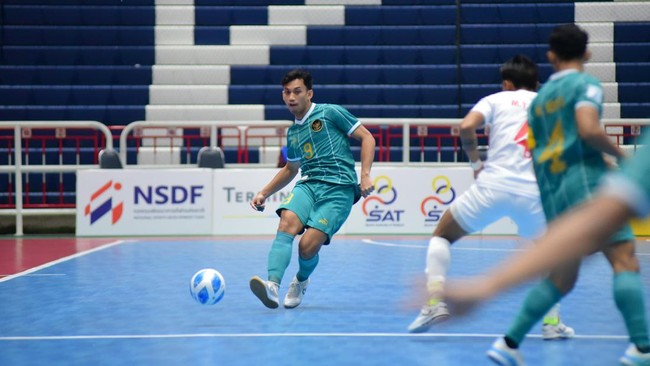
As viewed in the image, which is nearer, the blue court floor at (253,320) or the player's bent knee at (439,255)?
the blue court floor at (253,320)

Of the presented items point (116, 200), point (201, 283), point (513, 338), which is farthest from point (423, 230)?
point (513, 338)

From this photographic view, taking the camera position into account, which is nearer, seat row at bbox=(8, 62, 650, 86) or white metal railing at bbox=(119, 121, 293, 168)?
white metal railing at bbox=(119, 121, 293, 168)

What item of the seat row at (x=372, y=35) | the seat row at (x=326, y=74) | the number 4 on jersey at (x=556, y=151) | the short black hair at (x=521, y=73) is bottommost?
the number 4 on jersey at (x=556, y=151)

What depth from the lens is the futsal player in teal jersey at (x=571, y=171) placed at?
4020mm

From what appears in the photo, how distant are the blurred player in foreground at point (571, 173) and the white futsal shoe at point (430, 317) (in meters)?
0.85

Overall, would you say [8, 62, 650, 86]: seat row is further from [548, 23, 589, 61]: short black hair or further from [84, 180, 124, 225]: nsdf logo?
[548, 23, 589, 61]: short black hair

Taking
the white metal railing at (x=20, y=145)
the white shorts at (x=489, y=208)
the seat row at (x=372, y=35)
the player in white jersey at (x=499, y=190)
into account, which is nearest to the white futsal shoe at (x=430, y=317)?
the player in white jersey at (x=499, y=190)

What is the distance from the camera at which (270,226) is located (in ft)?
42.1

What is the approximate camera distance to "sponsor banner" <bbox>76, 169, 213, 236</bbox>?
501 inches

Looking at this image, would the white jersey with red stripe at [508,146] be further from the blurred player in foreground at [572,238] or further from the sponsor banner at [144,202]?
the sponsor banner at [144,202]

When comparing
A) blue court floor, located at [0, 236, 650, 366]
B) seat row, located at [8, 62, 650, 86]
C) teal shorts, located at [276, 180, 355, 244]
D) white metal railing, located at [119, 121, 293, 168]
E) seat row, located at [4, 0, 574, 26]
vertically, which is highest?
seat row, located at [4, 0, 574, 26]

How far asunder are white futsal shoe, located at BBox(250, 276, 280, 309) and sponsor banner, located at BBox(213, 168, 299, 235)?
21.6 ft

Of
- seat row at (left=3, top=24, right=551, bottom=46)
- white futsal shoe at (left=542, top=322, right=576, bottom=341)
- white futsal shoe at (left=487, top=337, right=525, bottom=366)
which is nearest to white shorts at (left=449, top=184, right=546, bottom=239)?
white futsal shoe at (left=542, top=322, right=576, bottom=341)

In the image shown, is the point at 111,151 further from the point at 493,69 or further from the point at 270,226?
the point at 493,69
